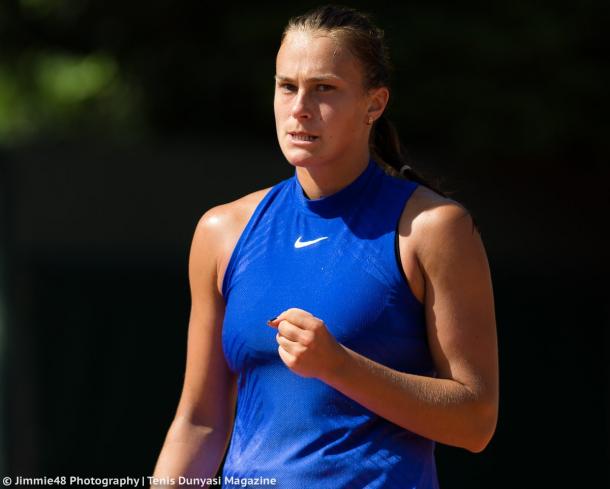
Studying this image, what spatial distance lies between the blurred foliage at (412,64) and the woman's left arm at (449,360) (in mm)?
4593

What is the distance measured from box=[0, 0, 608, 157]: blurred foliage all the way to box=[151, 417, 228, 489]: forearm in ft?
14.8

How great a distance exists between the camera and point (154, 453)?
6070 mm

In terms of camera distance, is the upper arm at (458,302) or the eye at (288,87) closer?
the upper arm at (458,302)

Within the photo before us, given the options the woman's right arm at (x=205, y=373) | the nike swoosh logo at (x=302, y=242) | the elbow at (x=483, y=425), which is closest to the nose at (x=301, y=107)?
the nike swoosh logo at (x=302, y=242)

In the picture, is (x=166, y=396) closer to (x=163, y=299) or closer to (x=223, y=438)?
(x=163, y=299)

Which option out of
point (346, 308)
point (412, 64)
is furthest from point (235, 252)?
point (412, 64)

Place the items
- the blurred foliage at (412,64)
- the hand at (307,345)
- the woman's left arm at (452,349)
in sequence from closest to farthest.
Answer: the hand at (307,345) → the woman's left arm at (452,349) → the blurred foliage at (412,64)

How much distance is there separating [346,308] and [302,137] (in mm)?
364

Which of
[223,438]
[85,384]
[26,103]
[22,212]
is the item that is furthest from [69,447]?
[26,103]

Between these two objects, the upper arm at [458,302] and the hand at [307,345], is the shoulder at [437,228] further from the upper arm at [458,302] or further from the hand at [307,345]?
the hand at [307,345]

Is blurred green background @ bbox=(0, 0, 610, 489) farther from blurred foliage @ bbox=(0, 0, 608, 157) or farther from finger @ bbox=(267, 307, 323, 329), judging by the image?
finger @ bbox=(267, 307, 323, 329)

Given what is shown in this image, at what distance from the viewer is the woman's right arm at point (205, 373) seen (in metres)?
2.48

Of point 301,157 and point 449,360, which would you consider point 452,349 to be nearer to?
point 449,360

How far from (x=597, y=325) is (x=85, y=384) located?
9.29ft
